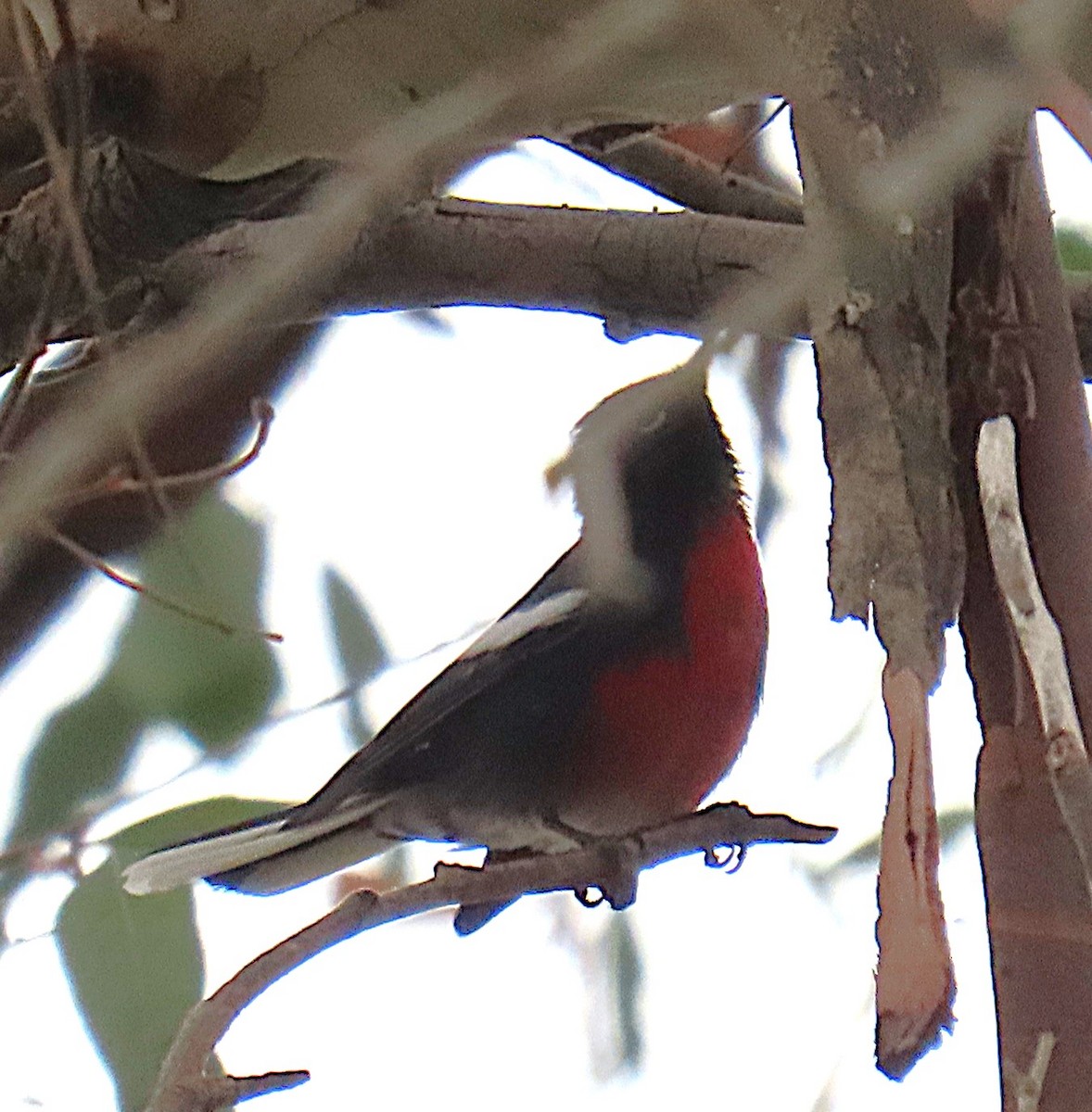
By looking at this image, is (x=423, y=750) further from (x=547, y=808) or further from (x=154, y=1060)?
(x=154, y=1060)

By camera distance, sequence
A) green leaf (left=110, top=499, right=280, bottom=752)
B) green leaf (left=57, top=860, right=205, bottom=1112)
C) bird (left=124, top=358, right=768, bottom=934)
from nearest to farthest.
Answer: green leaf (left=57, top=860, right=205, bottom=1112) → green leaf (left=110, top=499, right=280, bottom=752) → bird (left=124, top=358, right=768, bottom=934)

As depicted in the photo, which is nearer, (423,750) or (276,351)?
(276,351)

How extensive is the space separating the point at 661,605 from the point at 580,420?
1.92ft

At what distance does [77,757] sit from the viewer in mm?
1186

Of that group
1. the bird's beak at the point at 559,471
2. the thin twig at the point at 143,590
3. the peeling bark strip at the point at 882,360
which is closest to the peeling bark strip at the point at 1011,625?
the peeling bark strip at the point at 882,360

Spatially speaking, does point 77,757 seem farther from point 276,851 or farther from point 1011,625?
point 1011,625

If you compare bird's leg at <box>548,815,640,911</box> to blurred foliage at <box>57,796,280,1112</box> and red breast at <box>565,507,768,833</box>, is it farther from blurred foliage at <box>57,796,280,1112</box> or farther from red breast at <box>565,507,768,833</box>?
blurred foliage at <box>57,796,280,1112</box>

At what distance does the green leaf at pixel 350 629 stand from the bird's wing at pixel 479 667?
0.37 feet

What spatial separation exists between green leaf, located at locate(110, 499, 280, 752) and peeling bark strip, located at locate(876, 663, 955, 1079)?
743 millimetres

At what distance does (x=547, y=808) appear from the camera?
136cm

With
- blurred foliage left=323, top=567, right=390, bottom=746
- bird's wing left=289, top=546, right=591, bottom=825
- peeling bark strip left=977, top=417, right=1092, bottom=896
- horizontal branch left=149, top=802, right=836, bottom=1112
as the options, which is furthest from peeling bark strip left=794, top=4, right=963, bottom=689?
bird's wing left=289, top=546, right=591, bottom=825

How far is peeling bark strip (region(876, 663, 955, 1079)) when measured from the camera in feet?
1.29

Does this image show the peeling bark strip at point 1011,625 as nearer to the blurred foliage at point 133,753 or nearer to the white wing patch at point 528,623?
the blurred foliage at point 133,753

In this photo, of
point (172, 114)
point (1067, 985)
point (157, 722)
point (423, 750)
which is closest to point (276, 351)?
point (157, 722)
